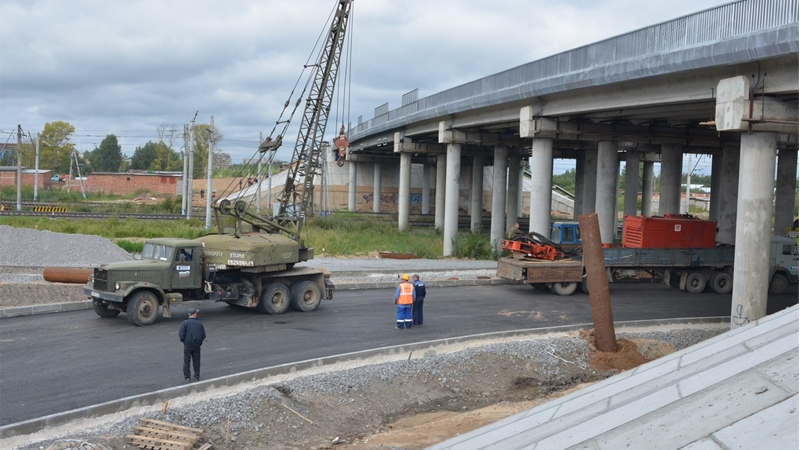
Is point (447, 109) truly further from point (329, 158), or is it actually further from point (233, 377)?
point (329, 158)

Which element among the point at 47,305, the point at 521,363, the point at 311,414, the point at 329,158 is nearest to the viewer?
the point at 311,414

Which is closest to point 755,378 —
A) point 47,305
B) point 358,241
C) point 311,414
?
point 311,414

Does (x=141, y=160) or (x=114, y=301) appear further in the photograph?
(x=141, y=160)

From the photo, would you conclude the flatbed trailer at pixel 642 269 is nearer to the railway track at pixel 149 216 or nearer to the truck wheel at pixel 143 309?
the truck wheel at pixel 143 309

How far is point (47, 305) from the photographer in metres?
19.7

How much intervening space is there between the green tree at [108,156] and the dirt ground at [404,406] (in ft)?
385

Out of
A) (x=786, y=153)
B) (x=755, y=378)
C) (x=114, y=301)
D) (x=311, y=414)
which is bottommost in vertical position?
(x=311, y=414)

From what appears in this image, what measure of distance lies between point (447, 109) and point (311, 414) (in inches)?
1122

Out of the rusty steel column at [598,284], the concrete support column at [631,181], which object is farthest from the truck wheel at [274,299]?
the concrete support column at [631,181]

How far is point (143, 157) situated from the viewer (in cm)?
13175

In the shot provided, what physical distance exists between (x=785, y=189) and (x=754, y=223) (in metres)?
26.7

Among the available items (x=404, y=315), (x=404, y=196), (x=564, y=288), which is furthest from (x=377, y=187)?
(x=404, y=315)

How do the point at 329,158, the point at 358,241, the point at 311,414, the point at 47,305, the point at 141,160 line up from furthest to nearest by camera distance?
the point at 141,160
the point at 329,158
the point at 358,241
the point at 47,305
the point at 311,414

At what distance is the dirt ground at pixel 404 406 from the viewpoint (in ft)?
39.7
